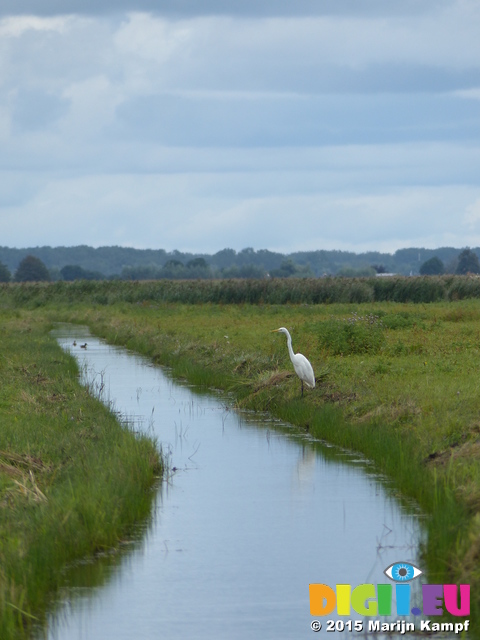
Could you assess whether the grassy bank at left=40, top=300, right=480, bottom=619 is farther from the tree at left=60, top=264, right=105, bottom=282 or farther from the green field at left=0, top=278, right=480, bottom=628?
the tree at left=60, top=264, right=105, bottom=282

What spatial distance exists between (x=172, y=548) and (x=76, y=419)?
6.09 m

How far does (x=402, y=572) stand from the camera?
29.0 feet

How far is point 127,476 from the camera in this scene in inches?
449

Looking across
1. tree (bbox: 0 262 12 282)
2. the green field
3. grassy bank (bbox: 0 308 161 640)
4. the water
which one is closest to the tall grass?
the green field

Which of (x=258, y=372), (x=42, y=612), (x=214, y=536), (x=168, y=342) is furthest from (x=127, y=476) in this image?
(x=168, y=342)

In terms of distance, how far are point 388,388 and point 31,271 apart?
121 m

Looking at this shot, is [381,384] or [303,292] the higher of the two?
[303,292]

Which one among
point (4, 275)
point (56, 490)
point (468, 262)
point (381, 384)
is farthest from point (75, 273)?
point (56, 490)

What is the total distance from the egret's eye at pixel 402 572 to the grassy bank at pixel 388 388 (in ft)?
0.50

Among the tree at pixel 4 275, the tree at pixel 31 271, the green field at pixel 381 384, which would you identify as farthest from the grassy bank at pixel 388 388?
the tree at pixel 4 275

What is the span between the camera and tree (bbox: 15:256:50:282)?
5271 inches

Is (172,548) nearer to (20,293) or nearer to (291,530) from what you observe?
(291,530)

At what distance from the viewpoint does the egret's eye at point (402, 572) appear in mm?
8727

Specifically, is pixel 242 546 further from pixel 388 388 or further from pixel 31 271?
pixel 31 271
